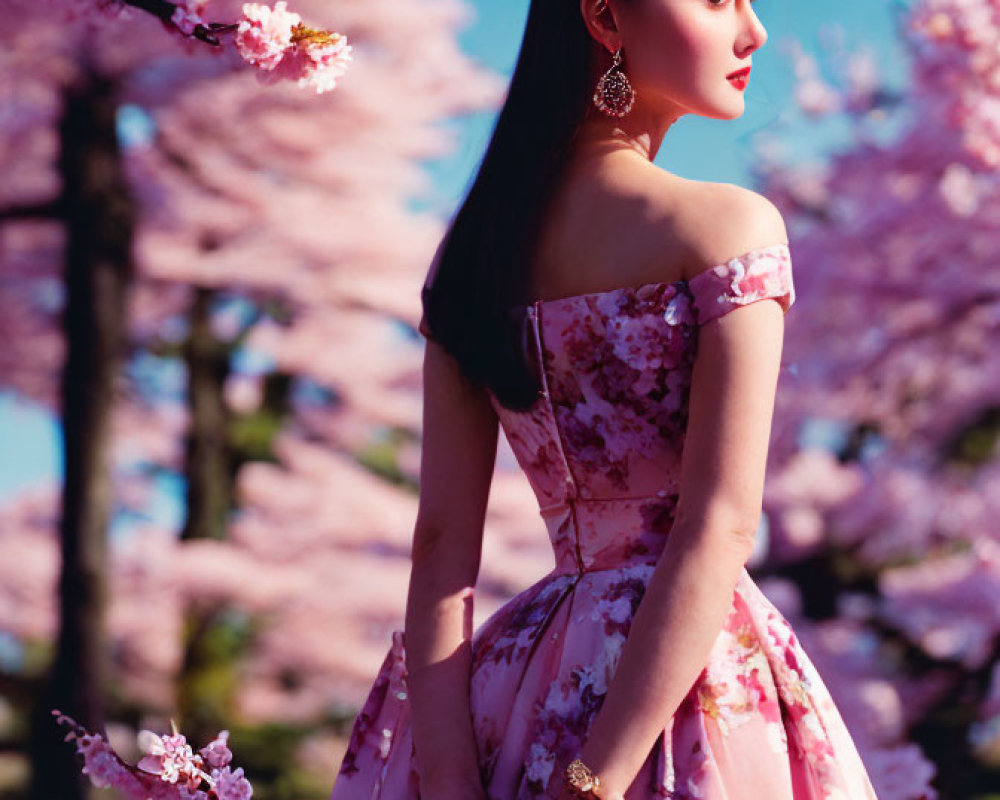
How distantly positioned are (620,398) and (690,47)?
42 centimetres

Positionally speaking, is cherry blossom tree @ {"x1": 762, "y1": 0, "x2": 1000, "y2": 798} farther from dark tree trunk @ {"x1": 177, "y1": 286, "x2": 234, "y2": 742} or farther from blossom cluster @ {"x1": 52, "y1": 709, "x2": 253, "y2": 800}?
blossom cluster @ {"x1": 52, "y1": 709, "x2": 253, "y2": 800}

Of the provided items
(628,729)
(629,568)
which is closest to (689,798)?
(628,729)

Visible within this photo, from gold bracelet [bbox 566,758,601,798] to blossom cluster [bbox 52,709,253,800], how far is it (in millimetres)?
534

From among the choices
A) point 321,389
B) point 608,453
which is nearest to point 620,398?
point 608,453

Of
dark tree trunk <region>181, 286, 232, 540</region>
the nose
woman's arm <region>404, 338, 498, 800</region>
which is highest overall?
dark tree trunk <region>181, 286, 232, 540</region>

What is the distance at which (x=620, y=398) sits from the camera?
1477 mm

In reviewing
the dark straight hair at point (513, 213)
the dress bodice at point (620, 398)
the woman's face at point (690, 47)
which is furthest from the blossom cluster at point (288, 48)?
the dress bodice at point (620, 398)

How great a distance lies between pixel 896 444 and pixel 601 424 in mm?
7624

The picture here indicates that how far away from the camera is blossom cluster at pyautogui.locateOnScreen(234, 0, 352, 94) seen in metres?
→ 2.08

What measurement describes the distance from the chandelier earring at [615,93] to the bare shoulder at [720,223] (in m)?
0.20

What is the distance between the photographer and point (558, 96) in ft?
5.24

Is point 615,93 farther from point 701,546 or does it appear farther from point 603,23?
point 701,546

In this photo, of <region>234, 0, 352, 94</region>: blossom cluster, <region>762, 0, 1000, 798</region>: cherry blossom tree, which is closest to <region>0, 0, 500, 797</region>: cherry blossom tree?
<region>762, 0, 1000, 798</region>: cherry blossom tree

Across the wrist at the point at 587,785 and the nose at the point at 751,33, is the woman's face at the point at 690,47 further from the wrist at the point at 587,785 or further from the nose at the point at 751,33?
the wrist at the point at 587,785
